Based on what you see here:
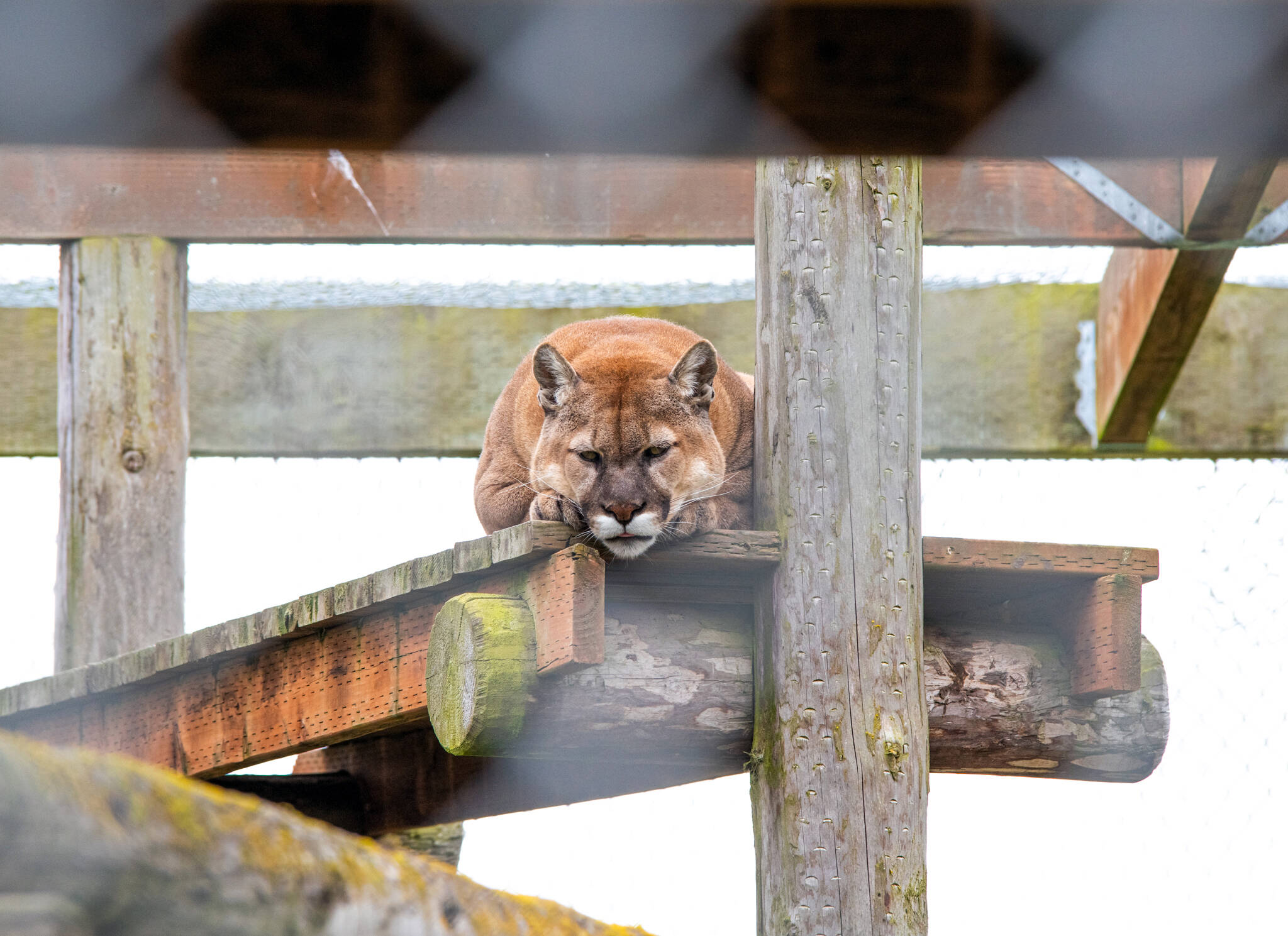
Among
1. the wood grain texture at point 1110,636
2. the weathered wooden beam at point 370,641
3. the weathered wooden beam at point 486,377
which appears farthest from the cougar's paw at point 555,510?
the weathered wooden beam at point 486,377

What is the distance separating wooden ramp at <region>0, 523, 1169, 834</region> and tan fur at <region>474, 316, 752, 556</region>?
0.63 ft

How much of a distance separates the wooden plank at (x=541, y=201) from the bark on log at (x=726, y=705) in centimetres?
147

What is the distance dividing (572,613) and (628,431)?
95 centimetres

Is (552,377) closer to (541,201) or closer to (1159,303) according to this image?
(541,201)

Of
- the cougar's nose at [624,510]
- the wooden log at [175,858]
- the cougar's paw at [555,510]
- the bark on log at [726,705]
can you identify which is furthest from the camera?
the cougar's paw at [555,510]

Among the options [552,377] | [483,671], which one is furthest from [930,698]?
[552,377]

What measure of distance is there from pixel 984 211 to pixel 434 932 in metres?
3.69

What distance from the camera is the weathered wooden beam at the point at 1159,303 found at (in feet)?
12.8

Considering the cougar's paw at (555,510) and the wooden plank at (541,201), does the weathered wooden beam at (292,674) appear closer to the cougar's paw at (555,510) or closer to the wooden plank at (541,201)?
the cougar's paw at (555,510)

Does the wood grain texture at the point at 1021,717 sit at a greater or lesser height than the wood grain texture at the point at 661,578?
lesser

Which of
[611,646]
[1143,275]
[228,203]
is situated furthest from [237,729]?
[1143,275]

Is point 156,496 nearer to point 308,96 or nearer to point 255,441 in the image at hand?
point 255,441

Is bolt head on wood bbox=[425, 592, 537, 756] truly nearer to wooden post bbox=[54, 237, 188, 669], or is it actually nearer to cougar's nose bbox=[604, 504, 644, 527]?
cougar's nose bbox=[604, 504, 644, 527]

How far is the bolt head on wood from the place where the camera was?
265cm
